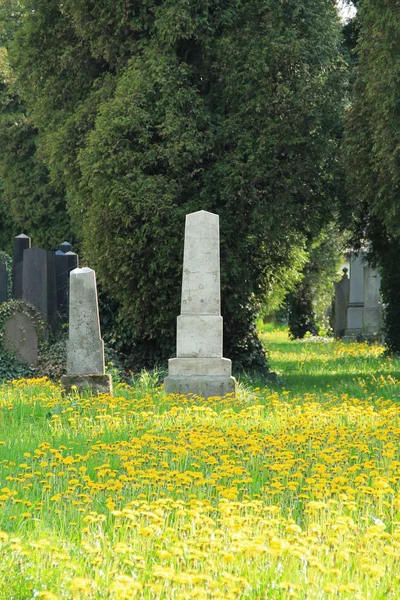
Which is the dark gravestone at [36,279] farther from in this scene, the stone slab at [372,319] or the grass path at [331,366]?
the stone slab at [372,319]

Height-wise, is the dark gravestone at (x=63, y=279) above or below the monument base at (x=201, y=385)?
above

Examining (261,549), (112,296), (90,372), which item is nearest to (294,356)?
(112,296)

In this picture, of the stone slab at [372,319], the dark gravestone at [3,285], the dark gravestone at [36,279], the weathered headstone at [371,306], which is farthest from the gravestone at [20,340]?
the stone slab at [372,319]

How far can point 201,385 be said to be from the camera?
12258 mm

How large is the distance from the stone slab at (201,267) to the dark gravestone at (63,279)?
528cm

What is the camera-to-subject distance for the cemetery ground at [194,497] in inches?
166

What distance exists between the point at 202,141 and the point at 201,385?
5666 mm

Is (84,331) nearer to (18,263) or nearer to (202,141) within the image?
(202,141)

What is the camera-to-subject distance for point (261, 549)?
406 cm

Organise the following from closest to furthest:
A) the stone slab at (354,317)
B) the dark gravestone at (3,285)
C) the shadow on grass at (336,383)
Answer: the shadow on grass at (336,383)
the dark gravestone at (3,285)
the stone slab at (354,317)

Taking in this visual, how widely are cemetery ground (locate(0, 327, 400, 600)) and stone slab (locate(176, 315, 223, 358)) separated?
76cm

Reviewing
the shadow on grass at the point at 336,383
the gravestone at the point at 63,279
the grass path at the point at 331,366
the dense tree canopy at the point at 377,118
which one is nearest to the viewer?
the shadow on grass at the point at 336,383

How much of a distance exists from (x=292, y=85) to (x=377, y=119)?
1963 mm

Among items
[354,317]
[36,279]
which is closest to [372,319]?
[354,317]
